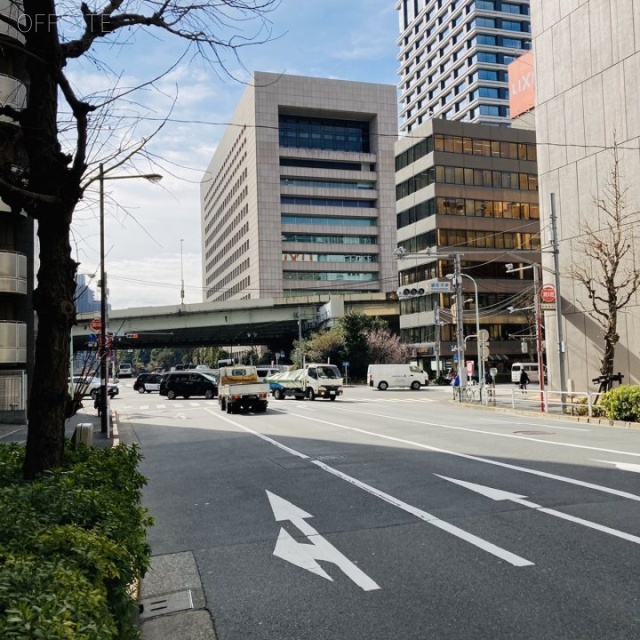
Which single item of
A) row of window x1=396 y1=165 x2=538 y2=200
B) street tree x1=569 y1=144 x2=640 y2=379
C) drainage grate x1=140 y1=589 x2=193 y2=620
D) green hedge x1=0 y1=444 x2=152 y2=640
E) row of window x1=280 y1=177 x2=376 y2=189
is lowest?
drainage grate x1=140 y1=589 x2=193 y2=620

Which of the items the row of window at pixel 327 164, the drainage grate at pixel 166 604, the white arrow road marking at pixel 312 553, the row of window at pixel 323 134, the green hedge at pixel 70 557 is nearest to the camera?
the green hedge at pixel 70 557

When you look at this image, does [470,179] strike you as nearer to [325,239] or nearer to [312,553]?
[325,239]

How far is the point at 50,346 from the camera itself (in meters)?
6.02

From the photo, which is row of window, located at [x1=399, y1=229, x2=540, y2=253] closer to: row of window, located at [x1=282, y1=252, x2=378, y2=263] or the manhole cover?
row of window, located at [x1=282, y1=252, x2=378, y2=263]

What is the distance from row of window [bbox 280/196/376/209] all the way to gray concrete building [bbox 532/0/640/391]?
76.1 metres

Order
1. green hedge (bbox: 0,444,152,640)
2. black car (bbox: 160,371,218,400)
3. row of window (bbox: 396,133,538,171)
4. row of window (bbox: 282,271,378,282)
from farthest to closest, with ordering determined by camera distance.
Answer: row of window (bbox: 282,271,378,282)
row of window (bbox: 396,133,538,171)
black car (bbox: 160,371,218,400)
green hedge (bbox: 0,444,152,640)

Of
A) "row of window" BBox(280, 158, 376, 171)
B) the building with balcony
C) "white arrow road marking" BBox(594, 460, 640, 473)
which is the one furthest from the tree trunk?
"row of window" BBox(280, 158, 376, 171)

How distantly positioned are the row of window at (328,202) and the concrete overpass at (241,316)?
29416 millimetres

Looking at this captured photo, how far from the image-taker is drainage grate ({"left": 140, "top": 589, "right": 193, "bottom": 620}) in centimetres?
513

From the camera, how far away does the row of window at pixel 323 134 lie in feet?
366

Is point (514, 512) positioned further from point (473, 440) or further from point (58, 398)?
point (473, 440)

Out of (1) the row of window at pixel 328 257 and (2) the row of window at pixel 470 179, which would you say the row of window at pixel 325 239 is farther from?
(2) the row of window at pixel 470 179

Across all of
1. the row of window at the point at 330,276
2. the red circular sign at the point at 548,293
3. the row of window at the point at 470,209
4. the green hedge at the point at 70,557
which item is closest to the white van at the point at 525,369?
the row of window at the point at 470,209

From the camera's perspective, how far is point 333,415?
84.4 ft
